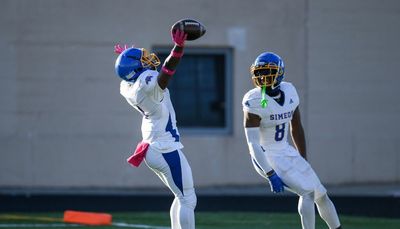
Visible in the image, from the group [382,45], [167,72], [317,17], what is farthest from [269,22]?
[167,72]

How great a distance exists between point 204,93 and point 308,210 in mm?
6454

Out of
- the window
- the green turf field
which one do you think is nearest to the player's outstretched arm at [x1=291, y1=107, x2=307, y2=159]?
the green turf field

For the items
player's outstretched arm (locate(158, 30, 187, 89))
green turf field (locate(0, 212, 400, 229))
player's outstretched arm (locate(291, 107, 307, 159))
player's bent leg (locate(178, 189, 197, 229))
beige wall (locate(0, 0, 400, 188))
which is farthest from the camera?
beige wall (locate(0, 0, 400, 188))

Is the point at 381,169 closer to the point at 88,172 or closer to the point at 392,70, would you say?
the point at 392,70

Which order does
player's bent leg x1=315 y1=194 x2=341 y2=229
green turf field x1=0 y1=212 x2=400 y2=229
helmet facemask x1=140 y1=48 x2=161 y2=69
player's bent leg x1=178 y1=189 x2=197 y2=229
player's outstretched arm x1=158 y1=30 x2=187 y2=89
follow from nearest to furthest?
1. player's outstretched arm x1=158 y1=30 x2=187 y2=89
2. player's bent leg x1=178 y1=189 x2=197 y2=229
3. helmet facemask x1=140 y1=48 x2=161 y2=69
4. player's bent leg x1=315 y1=194 x2=341 y2=229
5. green turf field x1=0 y1=212 x2=400 y2=229

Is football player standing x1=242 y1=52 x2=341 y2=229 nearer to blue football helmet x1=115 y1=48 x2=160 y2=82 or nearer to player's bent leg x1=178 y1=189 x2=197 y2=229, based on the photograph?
player's bent leg x1=178 y1=189 x2=197 y2=229

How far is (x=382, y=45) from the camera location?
47.0 feet

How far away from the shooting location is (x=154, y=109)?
8109 millimetres

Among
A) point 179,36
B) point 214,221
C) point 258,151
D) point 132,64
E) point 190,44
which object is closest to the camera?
point 179,36

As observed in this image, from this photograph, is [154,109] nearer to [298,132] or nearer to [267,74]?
[267,74]

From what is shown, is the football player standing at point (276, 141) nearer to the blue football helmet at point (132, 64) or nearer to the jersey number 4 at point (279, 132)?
the jersey number 4 at point (279, 132)

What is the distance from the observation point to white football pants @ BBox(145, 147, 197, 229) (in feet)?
26.5

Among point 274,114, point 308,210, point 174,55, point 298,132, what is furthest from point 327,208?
point 174,55

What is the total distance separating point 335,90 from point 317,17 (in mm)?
1130
